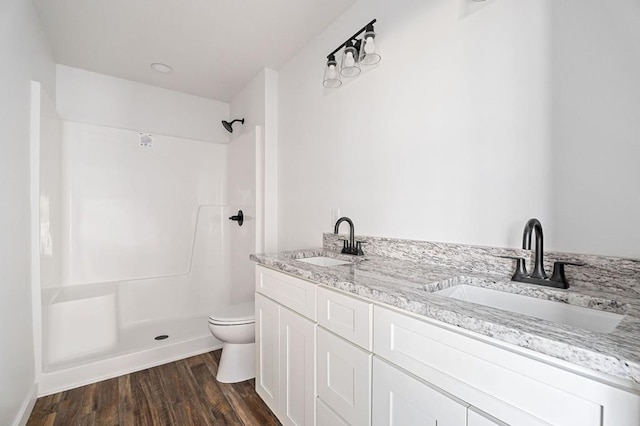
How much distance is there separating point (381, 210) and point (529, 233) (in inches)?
29.7

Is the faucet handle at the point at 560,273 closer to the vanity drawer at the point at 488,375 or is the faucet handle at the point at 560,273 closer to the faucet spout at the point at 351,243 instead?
the vanity drawer at the point at 488,375

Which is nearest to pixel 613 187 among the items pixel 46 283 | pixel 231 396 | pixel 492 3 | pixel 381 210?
pixel 492 3

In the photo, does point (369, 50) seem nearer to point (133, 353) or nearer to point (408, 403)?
point (408, 403)

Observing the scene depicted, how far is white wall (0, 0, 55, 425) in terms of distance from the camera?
4.66ft

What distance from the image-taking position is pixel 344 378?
1.11 m

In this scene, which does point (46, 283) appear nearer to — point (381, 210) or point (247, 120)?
point (247, 120)

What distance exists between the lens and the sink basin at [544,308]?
32.0 inches

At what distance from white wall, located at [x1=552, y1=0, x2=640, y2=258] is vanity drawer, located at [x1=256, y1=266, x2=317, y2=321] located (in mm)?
958

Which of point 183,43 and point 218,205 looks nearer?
point 183,43

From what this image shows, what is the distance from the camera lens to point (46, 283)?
2057mm

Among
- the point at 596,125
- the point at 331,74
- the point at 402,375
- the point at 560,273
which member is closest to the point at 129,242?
the point at 331,74

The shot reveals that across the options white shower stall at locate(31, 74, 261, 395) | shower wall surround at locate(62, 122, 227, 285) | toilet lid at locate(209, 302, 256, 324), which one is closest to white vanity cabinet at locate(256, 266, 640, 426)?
toilet lid at locate(209, 302, 256, 324)

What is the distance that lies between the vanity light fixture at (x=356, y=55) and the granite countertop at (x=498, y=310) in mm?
1093

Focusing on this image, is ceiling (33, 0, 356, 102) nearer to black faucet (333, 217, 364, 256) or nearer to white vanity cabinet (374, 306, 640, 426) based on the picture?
black faucet (333, 217, 364, 256)
